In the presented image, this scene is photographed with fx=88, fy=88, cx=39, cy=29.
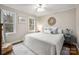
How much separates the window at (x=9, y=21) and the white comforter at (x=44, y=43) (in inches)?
12.0

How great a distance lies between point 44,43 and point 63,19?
56 centimetres

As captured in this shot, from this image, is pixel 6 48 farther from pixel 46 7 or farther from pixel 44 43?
pixel 46 7

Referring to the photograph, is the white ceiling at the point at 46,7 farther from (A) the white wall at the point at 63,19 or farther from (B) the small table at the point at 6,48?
(B) the small table at the point at 6,48

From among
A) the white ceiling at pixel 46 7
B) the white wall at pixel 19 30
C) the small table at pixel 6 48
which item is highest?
the white ceiling at pixel 46 7

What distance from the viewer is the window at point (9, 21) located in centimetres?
148

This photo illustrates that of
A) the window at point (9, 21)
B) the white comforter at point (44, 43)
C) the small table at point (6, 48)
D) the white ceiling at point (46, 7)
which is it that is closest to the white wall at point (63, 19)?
the white ceiling at point (46, 7)

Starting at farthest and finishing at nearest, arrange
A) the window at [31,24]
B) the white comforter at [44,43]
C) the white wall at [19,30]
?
the window at [31,24]
the white wall at [19,30]
the white comforter at [44,43]

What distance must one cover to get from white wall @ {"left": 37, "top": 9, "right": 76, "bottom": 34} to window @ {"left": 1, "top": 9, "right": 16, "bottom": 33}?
1.51 ft

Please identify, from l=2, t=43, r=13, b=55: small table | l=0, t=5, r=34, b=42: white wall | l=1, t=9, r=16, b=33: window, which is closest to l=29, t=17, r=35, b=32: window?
l=0, t=5, r=34, b=42: white wall

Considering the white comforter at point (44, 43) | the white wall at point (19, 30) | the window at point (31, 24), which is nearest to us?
the white comforter at point (44, 43)

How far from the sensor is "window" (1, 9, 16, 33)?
58.4 inches
